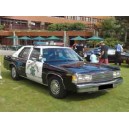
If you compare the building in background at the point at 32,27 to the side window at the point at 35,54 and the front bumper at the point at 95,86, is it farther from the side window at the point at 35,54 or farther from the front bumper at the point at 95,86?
the front bumper at the point at 95,86

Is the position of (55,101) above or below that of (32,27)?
below

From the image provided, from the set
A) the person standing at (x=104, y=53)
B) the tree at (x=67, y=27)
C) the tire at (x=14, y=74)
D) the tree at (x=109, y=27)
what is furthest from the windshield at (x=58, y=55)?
the tree at (x=67, y=27)

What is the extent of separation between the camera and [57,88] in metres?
7.23

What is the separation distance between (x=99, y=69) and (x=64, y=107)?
5.23 ft

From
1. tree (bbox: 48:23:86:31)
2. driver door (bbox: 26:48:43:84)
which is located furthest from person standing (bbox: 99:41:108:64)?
tree (bbox: 48:23:86:31)

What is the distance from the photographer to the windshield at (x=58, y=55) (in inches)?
322

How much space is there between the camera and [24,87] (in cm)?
864

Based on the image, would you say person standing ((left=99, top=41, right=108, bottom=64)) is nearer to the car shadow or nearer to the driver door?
the driver door

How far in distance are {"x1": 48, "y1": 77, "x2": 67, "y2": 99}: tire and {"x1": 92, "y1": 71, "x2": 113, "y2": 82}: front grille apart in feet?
2.92

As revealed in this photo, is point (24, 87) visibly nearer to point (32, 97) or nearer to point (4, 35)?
point (32, 97)

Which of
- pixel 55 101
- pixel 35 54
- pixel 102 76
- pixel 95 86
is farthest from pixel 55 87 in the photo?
pixel 35 54

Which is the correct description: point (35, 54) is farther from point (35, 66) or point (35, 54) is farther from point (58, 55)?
point (58, 55)

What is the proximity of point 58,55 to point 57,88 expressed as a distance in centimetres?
148

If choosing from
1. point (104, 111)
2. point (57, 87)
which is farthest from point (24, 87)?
point (104, 111)
